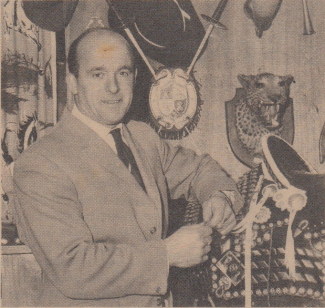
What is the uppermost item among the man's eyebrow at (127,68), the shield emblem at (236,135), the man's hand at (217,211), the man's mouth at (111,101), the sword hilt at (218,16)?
the sword hilt at (218,16)

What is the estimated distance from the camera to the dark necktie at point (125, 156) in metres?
1.07

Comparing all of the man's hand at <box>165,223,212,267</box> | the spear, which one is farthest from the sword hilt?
the man's hand at <box>165,223,212,267</box>

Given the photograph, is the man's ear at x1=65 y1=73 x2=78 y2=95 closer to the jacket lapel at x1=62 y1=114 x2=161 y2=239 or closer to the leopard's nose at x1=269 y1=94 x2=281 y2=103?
the jacket lapel at x1=62 y1=114 x2=161 y2=239

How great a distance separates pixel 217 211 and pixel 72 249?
34 centimetres

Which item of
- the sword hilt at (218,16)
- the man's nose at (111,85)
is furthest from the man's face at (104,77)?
the sword hilt at (218,16)

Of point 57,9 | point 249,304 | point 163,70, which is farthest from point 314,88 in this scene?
point 57,9

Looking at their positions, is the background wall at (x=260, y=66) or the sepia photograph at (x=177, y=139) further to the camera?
the background wall at (x=260, y=66)

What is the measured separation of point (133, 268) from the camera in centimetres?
92

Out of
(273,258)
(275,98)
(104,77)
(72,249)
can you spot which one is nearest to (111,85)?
(104,77)

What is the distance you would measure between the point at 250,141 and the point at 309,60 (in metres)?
0.27

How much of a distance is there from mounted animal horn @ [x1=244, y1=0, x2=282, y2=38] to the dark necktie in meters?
0.48

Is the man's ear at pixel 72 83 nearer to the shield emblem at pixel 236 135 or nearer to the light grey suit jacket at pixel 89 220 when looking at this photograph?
the light grey suit jacket at pixel 89 220

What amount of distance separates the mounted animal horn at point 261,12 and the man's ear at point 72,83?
19.9 inches

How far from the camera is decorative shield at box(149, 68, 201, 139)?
3.93ft
